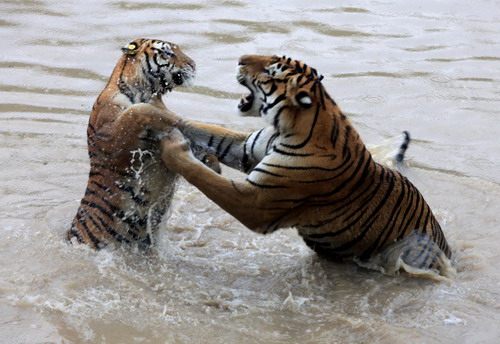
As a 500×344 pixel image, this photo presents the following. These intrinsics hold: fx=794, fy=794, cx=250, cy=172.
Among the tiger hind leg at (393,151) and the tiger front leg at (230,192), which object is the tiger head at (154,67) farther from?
the tiger hind leg at (393,151)

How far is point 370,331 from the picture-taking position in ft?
11.6

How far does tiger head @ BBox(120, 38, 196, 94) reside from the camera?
415 cm

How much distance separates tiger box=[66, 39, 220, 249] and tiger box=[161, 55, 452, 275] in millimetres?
194

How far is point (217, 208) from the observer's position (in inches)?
192

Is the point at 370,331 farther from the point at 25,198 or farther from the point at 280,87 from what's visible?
the point at 25,198

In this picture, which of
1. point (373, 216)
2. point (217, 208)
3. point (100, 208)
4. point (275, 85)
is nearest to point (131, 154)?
point (100, 208)

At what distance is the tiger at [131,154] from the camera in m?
3.87

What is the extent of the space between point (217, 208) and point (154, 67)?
108cm

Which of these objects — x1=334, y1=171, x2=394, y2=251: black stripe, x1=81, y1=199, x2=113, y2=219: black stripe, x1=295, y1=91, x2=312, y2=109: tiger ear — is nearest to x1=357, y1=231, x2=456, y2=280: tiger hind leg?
x1=334, y1=171, x2=394, y2=251: black stripe

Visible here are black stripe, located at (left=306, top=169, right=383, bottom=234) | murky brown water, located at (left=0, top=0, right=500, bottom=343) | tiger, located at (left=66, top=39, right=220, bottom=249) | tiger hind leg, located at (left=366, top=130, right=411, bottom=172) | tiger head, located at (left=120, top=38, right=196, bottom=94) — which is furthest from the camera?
tiger hind leg, located at (left=366, top=130, right=411, bottom=172)

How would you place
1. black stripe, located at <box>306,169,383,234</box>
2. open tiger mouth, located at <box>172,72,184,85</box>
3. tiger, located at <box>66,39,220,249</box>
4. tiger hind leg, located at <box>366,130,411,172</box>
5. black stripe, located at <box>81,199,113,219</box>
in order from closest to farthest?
black stripe, located at <box>306,169,383,234</box>
tiger, located at <box>66,39,220,249</box>
black stripe, located at <box>81,199,113,219</box>
open tiger mouth, located at <box>172,72,184,85</box>
tiger hind leg, located at <box>366,130,411,172</box>

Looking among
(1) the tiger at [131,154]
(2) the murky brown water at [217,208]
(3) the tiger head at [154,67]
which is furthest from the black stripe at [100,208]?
(3) the tiger head at [154,67]

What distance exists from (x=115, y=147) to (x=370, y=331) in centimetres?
151

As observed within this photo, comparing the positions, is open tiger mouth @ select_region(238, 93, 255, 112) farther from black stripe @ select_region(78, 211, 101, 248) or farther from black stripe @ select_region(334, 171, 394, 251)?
black stripe @ select_region(78, 211, 101, 248)
